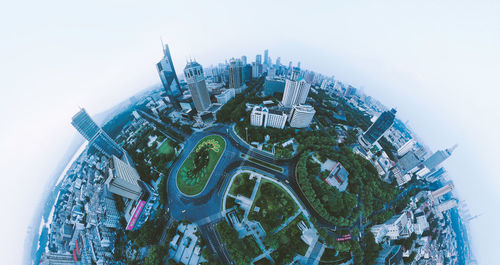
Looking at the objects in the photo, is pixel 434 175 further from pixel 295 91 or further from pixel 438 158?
pixel 295 91

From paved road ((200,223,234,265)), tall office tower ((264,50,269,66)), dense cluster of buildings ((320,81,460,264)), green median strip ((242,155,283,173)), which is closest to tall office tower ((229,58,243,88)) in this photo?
tall office tower ((264,50,269,66))

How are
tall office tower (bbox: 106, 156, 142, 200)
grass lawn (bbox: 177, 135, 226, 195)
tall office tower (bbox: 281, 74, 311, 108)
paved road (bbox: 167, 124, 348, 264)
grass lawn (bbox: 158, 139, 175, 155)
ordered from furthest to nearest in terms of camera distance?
tall office tower (bbox: 281, 74, 311, 108)
grass lawn (bbox: 158, 139, 175, 155)
grass lawn (bbox: 177, 135, 226, 195)
paved road (bbox: 167, 124, 348, 264)
tall office tower (bbox: 106, 156, 142, 200)

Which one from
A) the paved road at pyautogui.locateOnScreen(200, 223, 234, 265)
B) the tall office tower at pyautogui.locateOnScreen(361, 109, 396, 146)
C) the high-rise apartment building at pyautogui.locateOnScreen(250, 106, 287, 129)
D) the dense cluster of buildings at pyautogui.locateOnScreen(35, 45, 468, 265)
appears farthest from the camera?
the high-rise apartment building at pyautogui.locateOnScreen(250, 106, 287, 129)

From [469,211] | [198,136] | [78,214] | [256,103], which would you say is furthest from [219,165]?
[469,211]

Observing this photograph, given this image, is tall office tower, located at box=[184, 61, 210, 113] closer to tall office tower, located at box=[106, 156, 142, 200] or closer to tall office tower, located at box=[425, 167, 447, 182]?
tall office tower, located at box=[106, 156, 142, 200]

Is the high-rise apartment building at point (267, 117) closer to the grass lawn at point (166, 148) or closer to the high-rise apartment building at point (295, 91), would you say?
the high-rise apartment building at point (295, 91)
